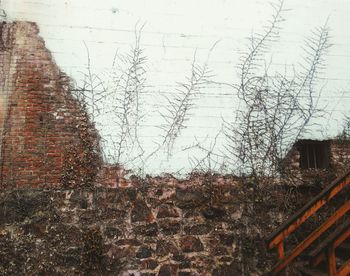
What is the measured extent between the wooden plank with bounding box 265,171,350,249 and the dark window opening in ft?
5.01

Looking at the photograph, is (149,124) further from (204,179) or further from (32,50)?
(32,50)

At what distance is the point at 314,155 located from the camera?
264 inches

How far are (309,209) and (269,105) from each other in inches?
77.4

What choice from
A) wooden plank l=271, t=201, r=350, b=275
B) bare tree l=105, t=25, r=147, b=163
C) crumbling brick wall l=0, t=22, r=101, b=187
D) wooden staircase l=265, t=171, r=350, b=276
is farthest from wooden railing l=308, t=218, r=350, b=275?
crumbling brick wall l=0, t=22, r=101, b=187

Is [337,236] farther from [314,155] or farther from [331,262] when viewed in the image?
[314,155]

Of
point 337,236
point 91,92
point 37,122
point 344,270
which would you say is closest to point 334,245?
point 337,236

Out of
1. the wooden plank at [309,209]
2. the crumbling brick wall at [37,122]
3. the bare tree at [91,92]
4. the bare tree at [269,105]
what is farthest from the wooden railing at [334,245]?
the bare tree at [91,92]

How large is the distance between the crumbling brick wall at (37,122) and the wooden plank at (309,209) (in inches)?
105

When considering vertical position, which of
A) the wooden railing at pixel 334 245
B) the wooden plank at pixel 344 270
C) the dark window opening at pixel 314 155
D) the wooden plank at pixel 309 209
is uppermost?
the dark window opening at pixel 314 155

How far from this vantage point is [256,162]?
635 centimetres

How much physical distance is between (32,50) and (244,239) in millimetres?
4157

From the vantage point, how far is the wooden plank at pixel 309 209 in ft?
16.5

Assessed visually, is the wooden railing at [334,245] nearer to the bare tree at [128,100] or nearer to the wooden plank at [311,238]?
the wooden plank at [311,238]

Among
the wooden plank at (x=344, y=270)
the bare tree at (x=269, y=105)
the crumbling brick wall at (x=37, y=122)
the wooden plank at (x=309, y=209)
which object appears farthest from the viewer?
the bare tree at (x=269, y=105)
